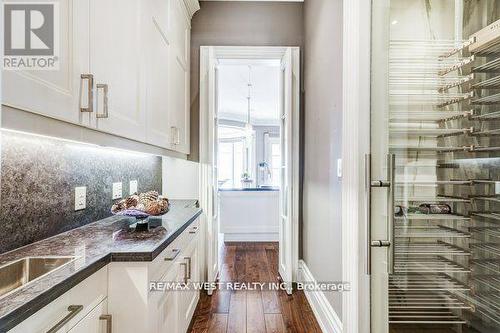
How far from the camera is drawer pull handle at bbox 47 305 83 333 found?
2.63 feet

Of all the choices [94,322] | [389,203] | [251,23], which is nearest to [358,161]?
[389,203]

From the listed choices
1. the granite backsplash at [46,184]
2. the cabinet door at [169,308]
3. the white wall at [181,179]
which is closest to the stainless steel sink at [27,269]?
the granite backsplash at [46,184]

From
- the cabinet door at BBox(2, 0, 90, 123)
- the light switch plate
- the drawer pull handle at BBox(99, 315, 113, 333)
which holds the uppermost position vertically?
the cabinet door at BBox(2, 0, 90, 123)

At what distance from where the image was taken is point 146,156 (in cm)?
254

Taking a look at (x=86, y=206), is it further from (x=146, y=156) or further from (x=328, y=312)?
(x=328, y=312)

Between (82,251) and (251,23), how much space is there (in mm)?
2781

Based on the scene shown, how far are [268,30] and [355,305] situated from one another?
2700 mm

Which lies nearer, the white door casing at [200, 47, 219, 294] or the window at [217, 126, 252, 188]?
the white door casing at [200, 47, 219, 294]

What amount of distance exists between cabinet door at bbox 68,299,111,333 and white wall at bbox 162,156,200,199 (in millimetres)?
1923

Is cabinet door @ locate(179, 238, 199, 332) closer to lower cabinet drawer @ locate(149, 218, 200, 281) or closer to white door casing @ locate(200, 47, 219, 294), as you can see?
lower cabinet drawer @ locate(149, 218, 200, 281)

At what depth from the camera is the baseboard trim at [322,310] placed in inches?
78.2

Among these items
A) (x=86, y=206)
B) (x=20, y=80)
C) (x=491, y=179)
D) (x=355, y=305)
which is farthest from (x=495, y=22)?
(x=86, y=206)

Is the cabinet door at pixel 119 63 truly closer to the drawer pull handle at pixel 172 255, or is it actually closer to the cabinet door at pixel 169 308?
the drawer pull handle at pixel 172 255

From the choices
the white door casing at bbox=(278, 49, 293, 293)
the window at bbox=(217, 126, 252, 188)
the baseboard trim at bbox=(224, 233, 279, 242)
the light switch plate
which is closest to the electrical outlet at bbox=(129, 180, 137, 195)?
the light switch plate
